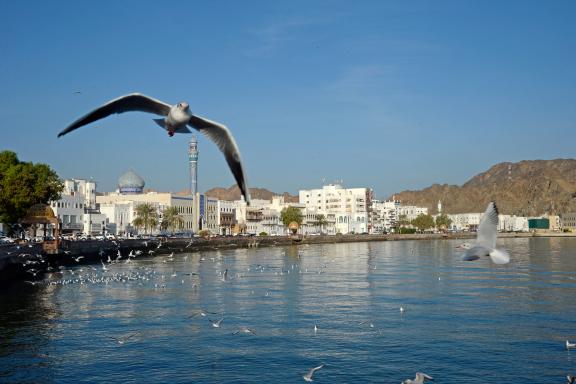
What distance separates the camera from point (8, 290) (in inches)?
1719

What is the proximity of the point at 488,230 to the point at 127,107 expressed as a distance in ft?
19.2

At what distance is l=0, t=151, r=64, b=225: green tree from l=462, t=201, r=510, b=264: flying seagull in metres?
60.6

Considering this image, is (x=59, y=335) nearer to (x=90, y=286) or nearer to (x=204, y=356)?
(x=204, y=356)

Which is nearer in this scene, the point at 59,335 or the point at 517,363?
the point at 517,363

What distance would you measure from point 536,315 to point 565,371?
1048 centimetres

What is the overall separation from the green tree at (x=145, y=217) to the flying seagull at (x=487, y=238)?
117 meters

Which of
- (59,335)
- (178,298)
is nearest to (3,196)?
(178,298)

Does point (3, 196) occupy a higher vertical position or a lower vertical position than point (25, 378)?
higher

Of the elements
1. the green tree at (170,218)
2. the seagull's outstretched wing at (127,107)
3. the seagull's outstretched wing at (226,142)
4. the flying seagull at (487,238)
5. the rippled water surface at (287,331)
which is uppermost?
the green tree at (170,218)

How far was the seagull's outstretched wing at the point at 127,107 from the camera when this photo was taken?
33.8 feet

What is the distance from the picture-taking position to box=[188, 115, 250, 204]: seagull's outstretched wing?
10477 mm

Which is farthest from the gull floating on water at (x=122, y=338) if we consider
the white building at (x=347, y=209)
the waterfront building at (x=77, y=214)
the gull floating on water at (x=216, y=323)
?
the white building at (x=347, y=209)

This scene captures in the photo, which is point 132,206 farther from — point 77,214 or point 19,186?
point 19,186

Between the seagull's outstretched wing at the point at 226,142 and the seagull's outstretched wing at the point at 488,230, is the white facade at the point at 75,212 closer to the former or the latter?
the seagull's outstretched wing at the point at 226,142
